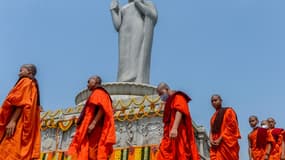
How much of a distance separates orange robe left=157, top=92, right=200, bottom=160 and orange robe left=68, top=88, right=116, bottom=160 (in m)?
0.73

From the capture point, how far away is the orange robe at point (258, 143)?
27.5 ft

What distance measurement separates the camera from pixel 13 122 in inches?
238

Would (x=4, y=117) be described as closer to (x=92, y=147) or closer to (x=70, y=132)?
(x=92, y=147)

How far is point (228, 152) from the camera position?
7.02m

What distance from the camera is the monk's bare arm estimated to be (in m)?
5.98

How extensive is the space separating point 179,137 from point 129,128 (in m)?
5.85

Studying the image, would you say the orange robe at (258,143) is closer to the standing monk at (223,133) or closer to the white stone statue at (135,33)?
the standing monk at (223,133)

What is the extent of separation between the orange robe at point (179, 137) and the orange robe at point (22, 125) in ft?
5.54

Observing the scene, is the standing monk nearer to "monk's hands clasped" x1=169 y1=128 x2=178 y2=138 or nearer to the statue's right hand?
"monk's hands clasped" x1=169 y1=128 x2=178 y2=138

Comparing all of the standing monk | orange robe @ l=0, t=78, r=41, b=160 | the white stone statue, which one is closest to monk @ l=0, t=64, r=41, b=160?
orange robe @ l=0, t=78, r=41, b=160

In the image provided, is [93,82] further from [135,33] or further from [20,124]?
[135,33]

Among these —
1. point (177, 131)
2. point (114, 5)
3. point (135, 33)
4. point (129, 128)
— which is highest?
point (114, 5)

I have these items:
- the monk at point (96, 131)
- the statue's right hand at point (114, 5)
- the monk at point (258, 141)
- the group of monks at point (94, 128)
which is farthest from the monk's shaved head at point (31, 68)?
the statue's right hand at point (114, 5)

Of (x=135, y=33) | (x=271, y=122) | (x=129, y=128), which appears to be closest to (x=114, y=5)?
(x=135, y=33)
